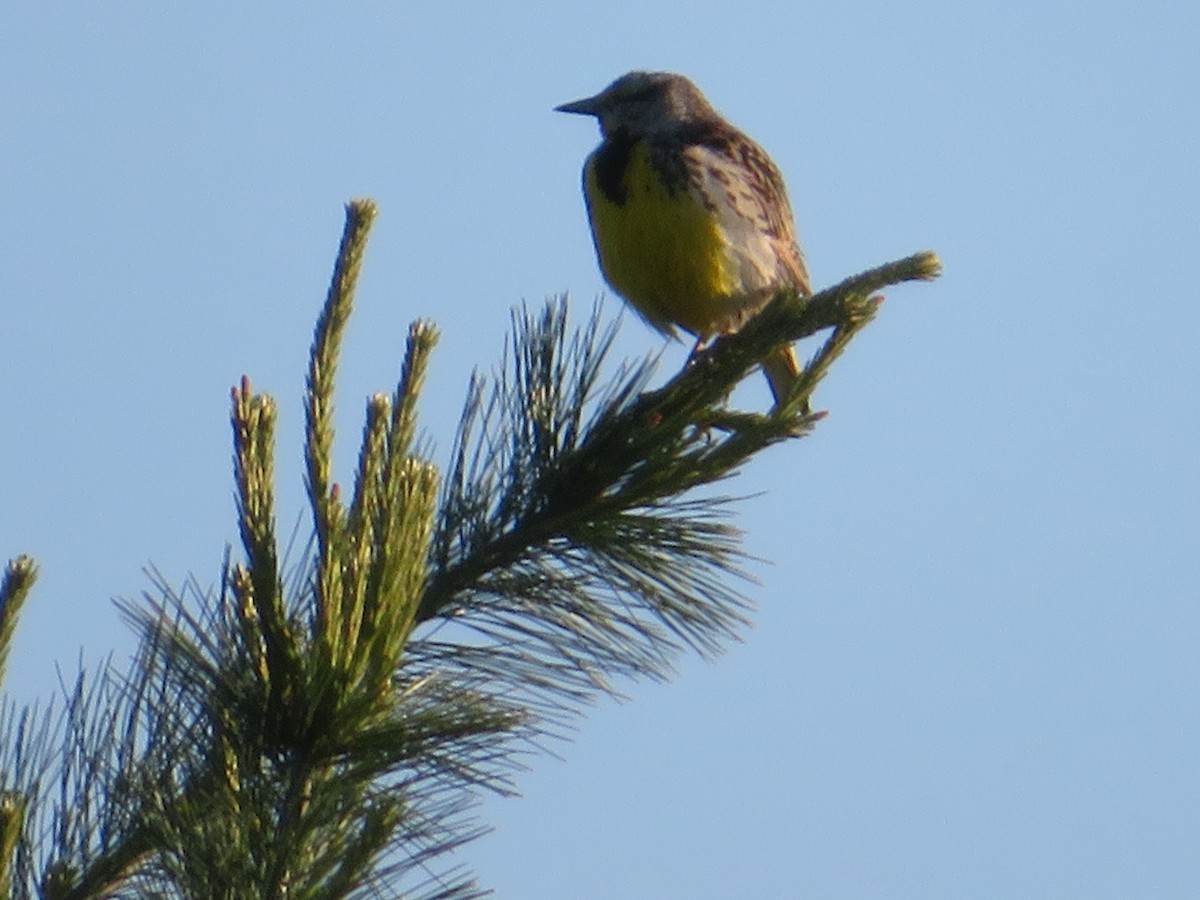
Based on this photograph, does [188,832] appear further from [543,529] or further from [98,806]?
[543,529]

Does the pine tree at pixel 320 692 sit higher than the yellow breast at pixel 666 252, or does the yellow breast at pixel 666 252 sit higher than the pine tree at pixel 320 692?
the yellow breast at pixel 666 252

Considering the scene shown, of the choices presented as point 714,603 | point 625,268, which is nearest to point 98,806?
point 714,603

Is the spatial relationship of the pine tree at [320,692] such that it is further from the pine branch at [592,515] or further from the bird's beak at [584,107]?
the bird's beak at [584,107]

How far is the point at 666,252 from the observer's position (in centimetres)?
625

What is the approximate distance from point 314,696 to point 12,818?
1.44 ft

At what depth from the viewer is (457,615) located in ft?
9.09

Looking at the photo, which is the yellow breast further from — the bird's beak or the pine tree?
the pine tree

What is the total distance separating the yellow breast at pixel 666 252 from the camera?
6191 mm

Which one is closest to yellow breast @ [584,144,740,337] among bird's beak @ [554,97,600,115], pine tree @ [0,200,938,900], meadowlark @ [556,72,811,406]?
meadowlark @ [556,72,811,406]

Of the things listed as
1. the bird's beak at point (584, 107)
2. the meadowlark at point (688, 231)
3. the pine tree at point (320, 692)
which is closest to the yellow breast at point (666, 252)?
the meadowlark at point (688, 231)

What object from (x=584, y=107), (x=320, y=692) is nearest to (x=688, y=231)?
(x=584, y=107)

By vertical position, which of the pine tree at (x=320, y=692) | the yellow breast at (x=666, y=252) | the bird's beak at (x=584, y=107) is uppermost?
the bird's beak at (x=584, y=107)

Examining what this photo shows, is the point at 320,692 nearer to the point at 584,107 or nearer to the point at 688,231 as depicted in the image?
the point at 688,231

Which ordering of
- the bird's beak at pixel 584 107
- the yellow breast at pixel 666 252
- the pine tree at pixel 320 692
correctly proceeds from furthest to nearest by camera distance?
the bird's beak at pixel 584 107 < the yellow breast at pixel 666 252 < the pine tree at pixel 320 692
